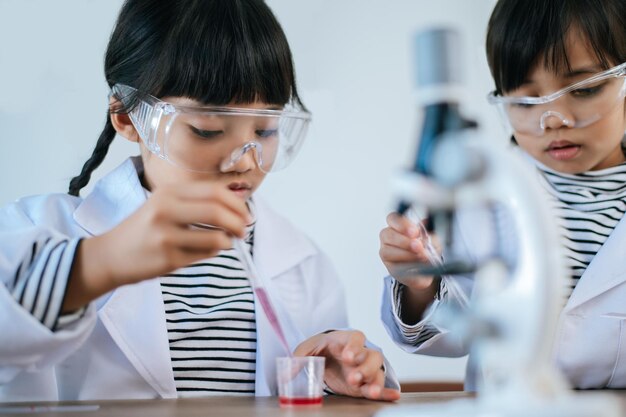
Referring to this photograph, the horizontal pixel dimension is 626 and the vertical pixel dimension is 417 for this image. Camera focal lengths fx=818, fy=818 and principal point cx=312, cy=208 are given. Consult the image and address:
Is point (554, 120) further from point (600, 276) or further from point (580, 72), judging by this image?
point (600, 276)

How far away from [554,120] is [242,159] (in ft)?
1.67

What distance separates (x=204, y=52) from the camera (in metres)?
1.26

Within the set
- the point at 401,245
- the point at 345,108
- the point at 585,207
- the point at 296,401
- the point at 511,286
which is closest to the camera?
the point at 511,286

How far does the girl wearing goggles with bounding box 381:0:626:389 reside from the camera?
1.29m

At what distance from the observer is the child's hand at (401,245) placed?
104cm

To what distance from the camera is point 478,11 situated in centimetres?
243

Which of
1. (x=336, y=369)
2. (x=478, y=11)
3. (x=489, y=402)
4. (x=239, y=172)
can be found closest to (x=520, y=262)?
(x=489, y=402)

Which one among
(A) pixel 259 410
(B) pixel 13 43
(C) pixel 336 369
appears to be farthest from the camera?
(B) pixel 13 43

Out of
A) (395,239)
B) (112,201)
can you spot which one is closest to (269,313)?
(395,239)

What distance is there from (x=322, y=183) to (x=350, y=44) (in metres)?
0.41

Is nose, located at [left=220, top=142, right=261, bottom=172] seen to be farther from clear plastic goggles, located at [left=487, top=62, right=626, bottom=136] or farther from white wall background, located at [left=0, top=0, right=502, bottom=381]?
white wall background, located at [left=0, top=0, right=502, bottom=381]

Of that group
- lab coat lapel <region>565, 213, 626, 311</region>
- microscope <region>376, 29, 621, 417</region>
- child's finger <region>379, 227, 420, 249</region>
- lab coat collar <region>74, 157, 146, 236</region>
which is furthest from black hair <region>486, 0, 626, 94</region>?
microscope <region>376, 29, 621, 417</region>

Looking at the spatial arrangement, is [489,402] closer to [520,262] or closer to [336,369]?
[520,262]

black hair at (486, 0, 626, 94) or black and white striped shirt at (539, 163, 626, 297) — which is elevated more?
black hair at (486, 0, 626, 94)
